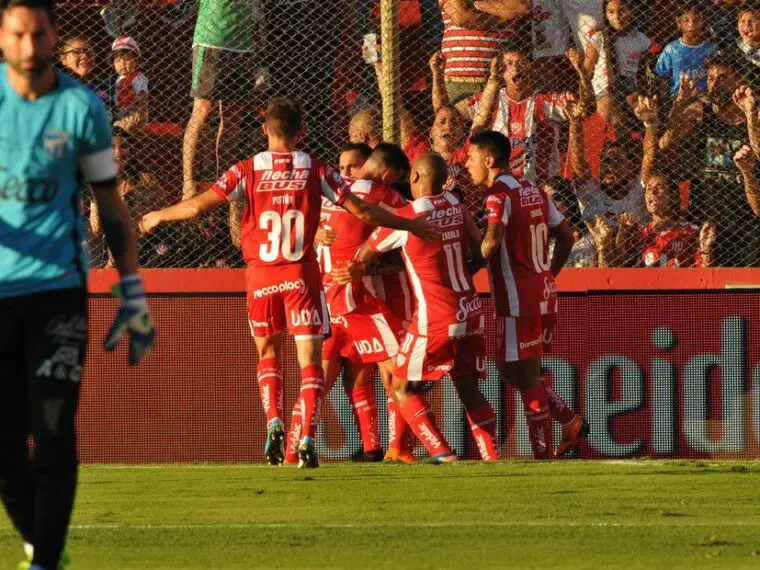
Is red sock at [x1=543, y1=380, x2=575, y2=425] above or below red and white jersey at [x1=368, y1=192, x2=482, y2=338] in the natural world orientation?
below

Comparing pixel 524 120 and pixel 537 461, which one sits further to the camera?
pixel 524 120

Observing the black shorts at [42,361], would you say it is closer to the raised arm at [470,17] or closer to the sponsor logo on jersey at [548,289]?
the sponsor logo on jersey at [548,289]

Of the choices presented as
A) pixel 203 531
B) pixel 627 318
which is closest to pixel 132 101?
pixel 627 318

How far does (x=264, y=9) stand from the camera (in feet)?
44.8

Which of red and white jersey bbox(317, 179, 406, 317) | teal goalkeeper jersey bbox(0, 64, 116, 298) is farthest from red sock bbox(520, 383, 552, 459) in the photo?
teal goalkeeper jersey bbox(0, 64, 116, 298)

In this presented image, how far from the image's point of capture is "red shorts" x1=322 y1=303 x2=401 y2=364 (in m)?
11.9

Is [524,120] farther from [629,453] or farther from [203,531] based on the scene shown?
[203,531]

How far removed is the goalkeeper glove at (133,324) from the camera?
564 cm

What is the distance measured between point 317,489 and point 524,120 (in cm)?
520

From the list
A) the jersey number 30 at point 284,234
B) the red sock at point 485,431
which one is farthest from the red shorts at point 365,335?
the jersey number 30 at point 284,234

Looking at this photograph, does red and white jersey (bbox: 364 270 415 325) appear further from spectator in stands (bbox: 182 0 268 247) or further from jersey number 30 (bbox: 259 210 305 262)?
spectator in stands (bbox: 182 0 268 247)

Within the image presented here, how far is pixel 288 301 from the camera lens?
10820 millimetres

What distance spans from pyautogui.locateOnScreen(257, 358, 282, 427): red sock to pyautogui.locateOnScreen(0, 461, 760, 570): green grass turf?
1.28 ft

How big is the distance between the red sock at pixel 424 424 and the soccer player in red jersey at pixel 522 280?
2.51 feet
